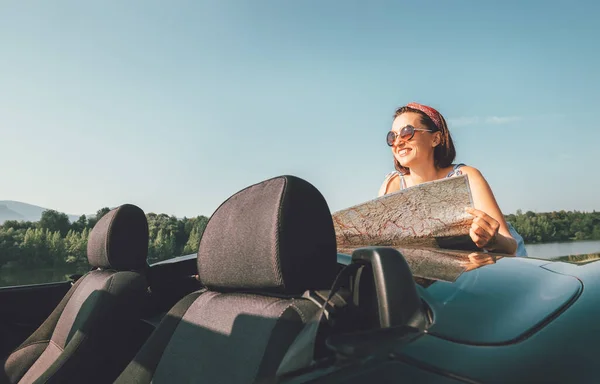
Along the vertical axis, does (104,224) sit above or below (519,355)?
above

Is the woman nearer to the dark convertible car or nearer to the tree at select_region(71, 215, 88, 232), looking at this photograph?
the dark convertible car

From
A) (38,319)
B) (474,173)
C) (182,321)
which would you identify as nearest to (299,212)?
(182,321)

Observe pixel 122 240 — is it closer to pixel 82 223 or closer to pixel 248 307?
pixel 248 307

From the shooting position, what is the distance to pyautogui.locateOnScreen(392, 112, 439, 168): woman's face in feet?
9.57

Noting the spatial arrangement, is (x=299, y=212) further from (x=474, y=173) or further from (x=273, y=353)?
(x=474, y=173)

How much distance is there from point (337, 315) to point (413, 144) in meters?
2.00

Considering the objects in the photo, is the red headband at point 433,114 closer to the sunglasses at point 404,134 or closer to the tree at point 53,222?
the sunglasses at point 404,134

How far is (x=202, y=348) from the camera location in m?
1.57

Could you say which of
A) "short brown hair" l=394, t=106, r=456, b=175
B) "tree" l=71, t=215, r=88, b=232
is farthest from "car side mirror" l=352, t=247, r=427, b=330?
"tree" l=71, t=215, r=88, b=232

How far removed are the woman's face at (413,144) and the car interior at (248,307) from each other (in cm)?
144

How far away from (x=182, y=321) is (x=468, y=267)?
1.12 meters

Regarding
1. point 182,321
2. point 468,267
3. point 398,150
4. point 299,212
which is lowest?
point 182,321

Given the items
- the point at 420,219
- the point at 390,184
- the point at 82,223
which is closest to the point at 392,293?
the point at 420,219

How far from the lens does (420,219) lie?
1744 millimetres
